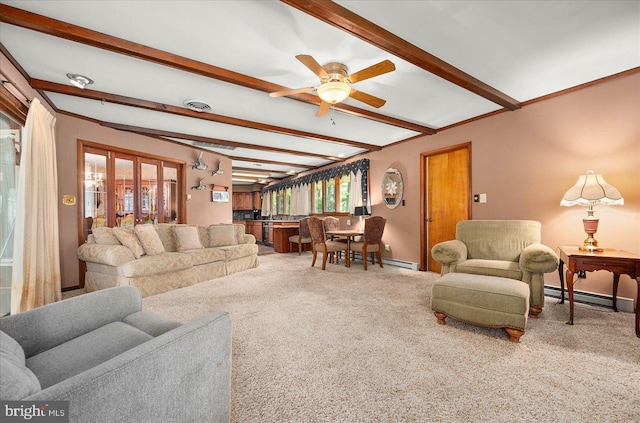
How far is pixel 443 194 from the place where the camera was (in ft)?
15.2

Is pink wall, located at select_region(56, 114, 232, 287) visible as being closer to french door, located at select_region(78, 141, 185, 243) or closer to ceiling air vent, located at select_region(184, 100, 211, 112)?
french door, located at select_region(78, 141, 185, 243)

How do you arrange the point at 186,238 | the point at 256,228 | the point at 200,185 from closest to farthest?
the point at 186,238 < the point at 200,185 < the point at 256,228

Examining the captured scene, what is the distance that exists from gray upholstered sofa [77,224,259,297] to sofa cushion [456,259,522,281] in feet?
11.6

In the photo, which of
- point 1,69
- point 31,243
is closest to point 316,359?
point 31,243

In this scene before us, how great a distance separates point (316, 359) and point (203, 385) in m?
1.04

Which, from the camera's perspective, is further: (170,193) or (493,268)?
(170,193)

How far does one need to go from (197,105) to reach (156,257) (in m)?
2.11

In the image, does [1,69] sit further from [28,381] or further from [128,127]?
[28,381]

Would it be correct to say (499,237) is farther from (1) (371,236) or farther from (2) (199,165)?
(2) (199,165)

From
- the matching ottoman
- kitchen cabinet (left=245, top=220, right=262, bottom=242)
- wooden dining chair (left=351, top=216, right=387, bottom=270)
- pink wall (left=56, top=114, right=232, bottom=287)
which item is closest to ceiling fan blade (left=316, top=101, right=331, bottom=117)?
the matching ottoman

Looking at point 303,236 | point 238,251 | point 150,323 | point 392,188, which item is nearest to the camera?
point 150,323

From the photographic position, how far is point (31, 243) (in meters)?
2.77

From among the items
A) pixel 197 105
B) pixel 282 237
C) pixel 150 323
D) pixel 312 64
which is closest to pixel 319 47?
pixel 312 64

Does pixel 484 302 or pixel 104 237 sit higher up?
pixel 104 237
